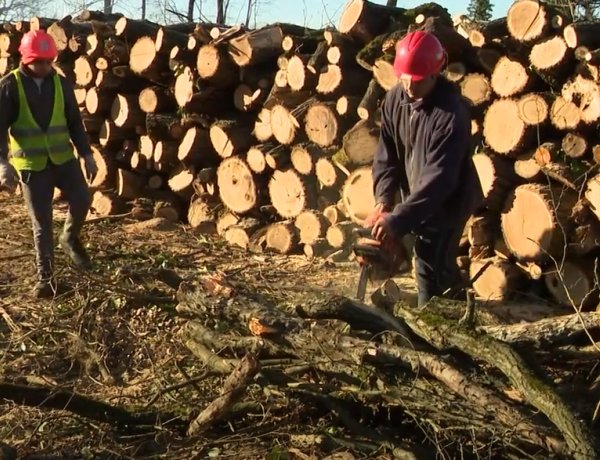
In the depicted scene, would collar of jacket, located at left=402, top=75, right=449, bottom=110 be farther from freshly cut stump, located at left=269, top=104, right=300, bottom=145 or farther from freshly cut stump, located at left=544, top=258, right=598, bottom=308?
freshly cut stump, located at left=269, top=104, right=300, bottom=145

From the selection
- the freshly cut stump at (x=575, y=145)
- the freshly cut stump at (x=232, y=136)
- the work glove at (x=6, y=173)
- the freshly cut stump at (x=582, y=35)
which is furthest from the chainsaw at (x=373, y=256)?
the freshly cut stump at (x=232, y=136)

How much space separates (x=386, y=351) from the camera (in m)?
3.86

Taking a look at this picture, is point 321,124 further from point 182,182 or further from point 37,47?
point 37,47

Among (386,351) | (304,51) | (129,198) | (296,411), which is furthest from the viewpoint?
(129,198)

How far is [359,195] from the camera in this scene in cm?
664

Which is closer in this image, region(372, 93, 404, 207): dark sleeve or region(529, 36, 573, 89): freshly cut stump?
region(372, 93, 404, 207): dark sleeve

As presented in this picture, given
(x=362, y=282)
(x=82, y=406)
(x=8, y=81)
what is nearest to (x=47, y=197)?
(x=8, y=81)

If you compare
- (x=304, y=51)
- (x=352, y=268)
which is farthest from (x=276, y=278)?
(x=304, y=51)

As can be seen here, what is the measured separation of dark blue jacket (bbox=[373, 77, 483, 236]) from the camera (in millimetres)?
4676

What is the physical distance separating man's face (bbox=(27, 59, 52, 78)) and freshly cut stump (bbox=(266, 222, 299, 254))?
223 centimetres

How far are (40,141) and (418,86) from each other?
274cm

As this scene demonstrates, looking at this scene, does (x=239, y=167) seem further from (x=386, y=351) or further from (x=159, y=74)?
(x=386, y=351)

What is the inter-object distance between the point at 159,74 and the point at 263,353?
468 centimetres

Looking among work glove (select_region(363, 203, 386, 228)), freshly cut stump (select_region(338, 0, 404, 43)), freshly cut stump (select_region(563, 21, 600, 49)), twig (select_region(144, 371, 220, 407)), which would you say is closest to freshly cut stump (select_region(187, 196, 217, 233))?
freshly cut stump (select_region(338, 0, 404, 43))
